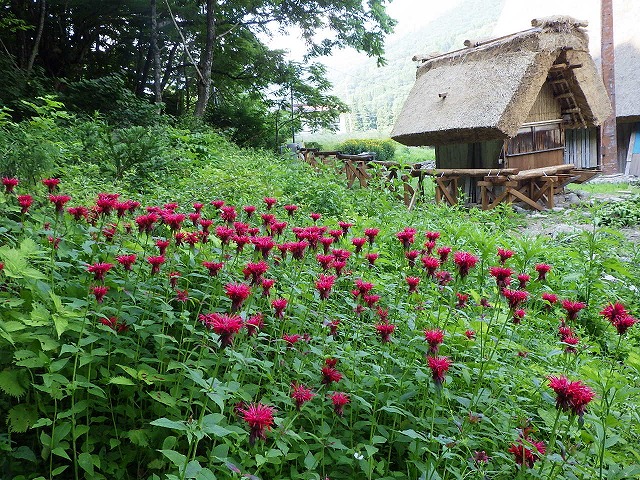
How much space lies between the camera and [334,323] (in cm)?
224

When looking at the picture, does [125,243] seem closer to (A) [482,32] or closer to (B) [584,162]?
(B) [584,162]

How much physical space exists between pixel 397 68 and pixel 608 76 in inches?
2910

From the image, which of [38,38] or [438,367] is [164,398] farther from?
[38,38]

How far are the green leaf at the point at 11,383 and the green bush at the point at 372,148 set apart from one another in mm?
24303

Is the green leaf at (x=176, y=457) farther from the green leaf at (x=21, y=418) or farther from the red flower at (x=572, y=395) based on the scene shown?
the red flower at (x=572, y=395)

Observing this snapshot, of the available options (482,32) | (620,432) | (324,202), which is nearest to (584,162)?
(324,202)

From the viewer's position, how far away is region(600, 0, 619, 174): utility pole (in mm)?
15305

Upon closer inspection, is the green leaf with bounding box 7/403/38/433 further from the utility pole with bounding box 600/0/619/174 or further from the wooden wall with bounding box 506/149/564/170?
the utility pole with bounding box 600/0/619/174

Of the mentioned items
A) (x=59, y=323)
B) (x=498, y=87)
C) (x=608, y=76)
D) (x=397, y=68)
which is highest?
(x=397, y=68)

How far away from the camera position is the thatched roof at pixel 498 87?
11352 mm

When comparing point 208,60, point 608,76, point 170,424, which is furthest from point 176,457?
point 608,76

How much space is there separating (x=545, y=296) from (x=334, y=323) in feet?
3.90

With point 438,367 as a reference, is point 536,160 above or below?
above

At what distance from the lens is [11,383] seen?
170 cm
